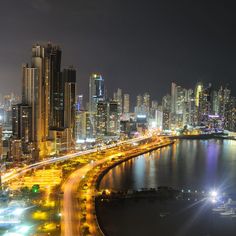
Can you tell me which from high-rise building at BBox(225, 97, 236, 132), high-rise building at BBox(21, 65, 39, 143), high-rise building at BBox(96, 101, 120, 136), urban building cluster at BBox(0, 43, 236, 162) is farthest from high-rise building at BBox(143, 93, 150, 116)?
high-rise building at BBox(21, 65, 39, 143)

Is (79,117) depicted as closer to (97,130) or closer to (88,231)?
(97,130)

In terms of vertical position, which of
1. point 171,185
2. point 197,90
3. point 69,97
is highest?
point 197,90

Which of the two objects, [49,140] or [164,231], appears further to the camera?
[49,140]

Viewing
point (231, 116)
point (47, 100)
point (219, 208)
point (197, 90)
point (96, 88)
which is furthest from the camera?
point (197, 90)

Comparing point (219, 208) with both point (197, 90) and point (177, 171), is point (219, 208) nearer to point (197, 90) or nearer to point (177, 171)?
point (177, 171)

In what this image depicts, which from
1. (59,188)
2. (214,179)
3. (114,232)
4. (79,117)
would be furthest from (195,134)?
(114,232)

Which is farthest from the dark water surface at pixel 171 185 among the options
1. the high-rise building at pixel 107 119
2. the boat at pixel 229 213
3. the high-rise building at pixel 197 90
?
the high-rise building at pixel 197 90

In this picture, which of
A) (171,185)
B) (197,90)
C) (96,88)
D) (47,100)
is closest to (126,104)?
(197,90)
